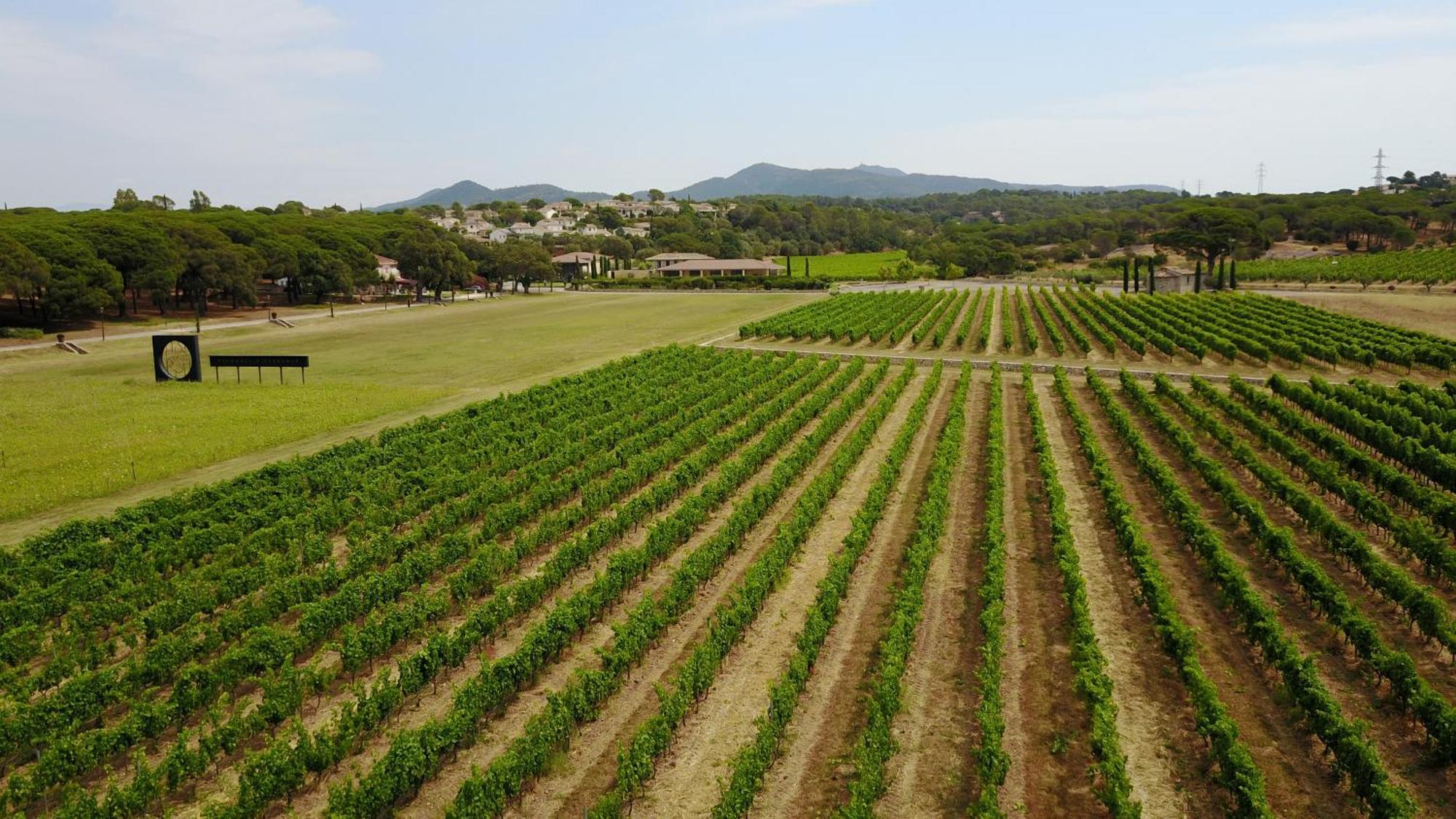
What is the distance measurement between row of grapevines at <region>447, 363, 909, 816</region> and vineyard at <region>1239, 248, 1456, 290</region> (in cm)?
9168

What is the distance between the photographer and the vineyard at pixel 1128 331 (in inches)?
1729

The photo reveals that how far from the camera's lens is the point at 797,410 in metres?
33.3

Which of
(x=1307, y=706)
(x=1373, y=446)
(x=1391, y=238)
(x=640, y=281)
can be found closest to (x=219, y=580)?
(x=1307, y=706)

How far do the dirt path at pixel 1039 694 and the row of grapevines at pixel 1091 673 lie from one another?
0.26 metres

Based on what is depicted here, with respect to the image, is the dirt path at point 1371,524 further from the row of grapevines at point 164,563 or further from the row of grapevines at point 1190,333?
the row of grapevines at point 164,563

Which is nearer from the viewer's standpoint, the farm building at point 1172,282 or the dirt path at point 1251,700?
the dirt path at point 1251,700

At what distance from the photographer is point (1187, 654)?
45.4 ft

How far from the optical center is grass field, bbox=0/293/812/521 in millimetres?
26438

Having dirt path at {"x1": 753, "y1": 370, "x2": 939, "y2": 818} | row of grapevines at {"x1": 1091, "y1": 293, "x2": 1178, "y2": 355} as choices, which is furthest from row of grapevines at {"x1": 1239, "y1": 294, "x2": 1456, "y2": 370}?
dirt path at {"x1": 753, "y1": 370, "x2": 939, "y2": 818}

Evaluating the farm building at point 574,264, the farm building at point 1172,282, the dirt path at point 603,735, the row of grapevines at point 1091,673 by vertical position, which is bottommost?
the dirt path at point 603,735

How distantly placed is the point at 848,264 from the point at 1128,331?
107188mm

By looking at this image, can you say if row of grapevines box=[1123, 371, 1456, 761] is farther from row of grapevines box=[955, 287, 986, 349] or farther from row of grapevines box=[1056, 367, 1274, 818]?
row of grapevines box=[955, 287, 986, 349]

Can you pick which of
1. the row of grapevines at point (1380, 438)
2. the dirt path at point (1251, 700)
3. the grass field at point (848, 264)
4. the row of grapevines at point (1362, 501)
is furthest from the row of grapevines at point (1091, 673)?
the grass field at point (848, 264)

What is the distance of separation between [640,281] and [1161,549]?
4074 inches
